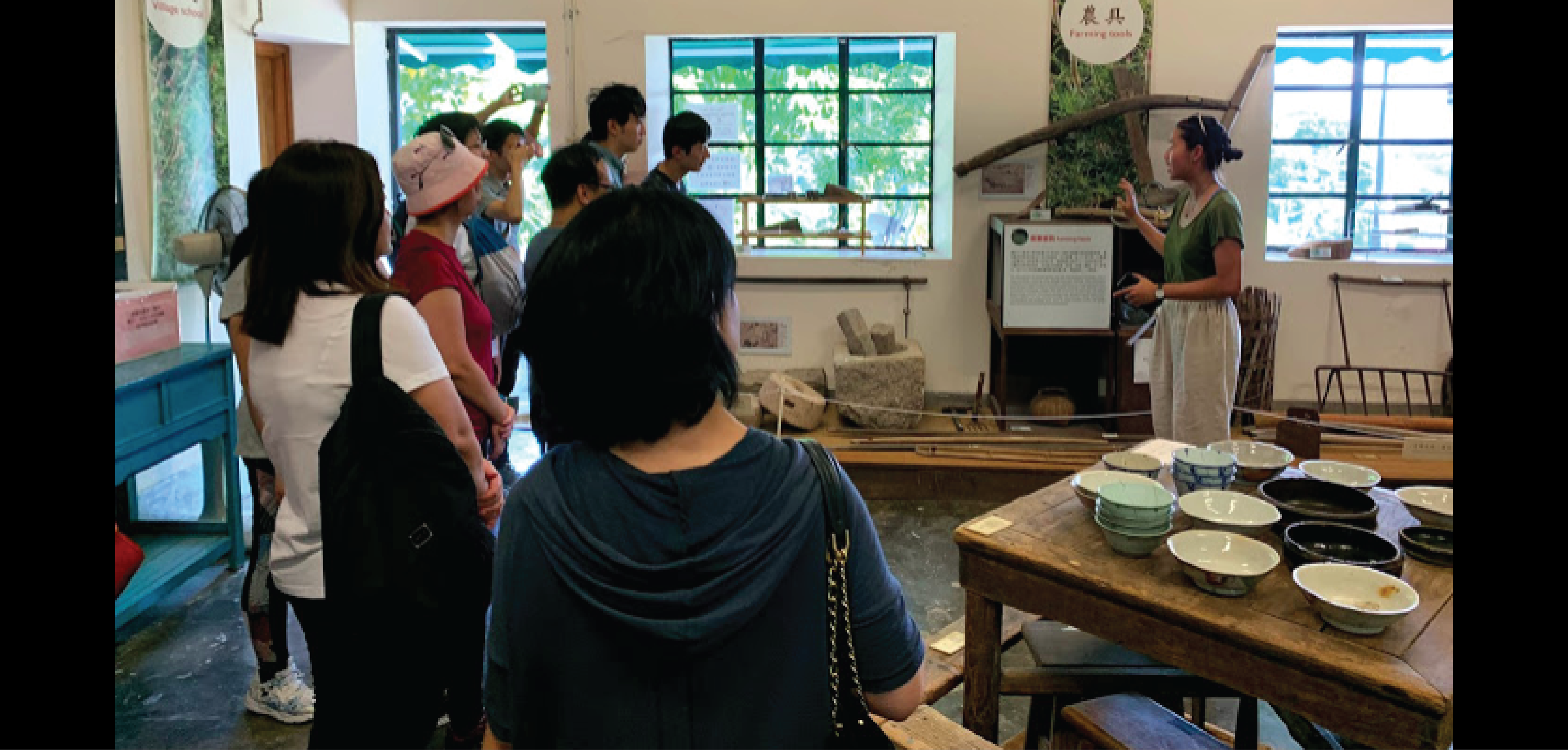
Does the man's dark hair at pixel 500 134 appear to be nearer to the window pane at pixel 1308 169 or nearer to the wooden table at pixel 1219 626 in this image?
the wooden table at pixel 1219 626

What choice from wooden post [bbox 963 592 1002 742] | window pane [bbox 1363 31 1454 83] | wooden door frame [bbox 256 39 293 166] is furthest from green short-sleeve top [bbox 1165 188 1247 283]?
wooden door frame [bbox 256 39 293 166]

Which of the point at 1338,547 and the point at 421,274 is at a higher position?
the point at 421,274

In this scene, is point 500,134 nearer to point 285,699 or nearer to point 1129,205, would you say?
point 285,699

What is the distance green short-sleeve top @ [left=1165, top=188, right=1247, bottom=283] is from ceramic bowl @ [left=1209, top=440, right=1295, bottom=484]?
1.35 metres

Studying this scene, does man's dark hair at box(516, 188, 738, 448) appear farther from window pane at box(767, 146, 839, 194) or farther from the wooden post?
window pane at box(767, 146, 839, 194)

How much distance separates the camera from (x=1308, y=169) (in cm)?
640

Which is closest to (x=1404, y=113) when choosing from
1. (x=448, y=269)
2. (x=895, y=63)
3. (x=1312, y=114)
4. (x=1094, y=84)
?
(x=1312, y=114)

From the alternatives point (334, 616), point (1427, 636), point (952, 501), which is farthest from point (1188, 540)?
point (952, 501)

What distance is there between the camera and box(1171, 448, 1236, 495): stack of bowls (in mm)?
2479

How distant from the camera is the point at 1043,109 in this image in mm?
5953

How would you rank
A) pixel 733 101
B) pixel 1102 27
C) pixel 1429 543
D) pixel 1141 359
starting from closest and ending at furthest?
pixel 1429 543 < pixel 1141 359 < pixel 1102 27 < pixel 733 101

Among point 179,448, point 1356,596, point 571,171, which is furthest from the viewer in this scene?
point 179,448

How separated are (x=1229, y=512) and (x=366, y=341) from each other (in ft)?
5.60

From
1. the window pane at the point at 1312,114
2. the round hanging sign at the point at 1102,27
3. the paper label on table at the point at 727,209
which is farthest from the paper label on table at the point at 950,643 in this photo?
the window pane at the point at 1312,114
